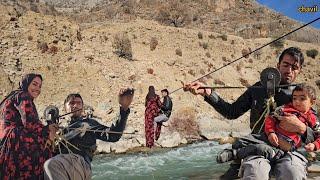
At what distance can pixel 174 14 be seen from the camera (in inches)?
1884

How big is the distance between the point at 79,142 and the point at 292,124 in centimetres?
293

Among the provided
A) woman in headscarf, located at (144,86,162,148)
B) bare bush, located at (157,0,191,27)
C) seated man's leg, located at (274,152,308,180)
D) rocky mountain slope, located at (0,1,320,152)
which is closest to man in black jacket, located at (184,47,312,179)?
seated man's leg, located at (274,152,308,180)

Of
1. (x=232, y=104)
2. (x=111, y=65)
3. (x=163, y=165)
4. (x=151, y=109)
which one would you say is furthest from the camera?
(x=111, y=65)

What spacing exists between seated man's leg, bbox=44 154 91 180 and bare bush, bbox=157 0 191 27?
135ft

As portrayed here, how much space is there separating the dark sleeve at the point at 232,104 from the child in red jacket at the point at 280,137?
1.66ft

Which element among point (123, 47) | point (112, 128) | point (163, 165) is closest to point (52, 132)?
point (112, 128)

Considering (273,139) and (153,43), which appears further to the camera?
(153,43)

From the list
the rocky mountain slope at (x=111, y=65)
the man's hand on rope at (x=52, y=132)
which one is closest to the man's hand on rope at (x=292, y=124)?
the man's hand on rope at (x=52, y=132)

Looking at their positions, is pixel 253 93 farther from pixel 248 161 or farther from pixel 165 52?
pixel 165 52

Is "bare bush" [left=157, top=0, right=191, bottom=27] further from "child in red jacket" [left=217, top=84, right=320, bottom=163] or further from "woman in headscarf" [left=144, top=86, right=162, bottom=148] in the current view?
"child in red jacket" [left=217, top=84, right=320, bottom=163]

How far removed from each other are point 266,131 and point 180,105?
19528 millimetres

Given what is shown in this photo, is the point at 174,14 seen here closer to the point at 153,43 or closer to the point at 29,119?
the point at 153,43

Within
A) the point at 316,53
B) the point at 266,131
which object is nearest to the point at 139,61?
the point at 316,53

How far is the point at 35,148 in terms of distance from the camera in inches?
211
